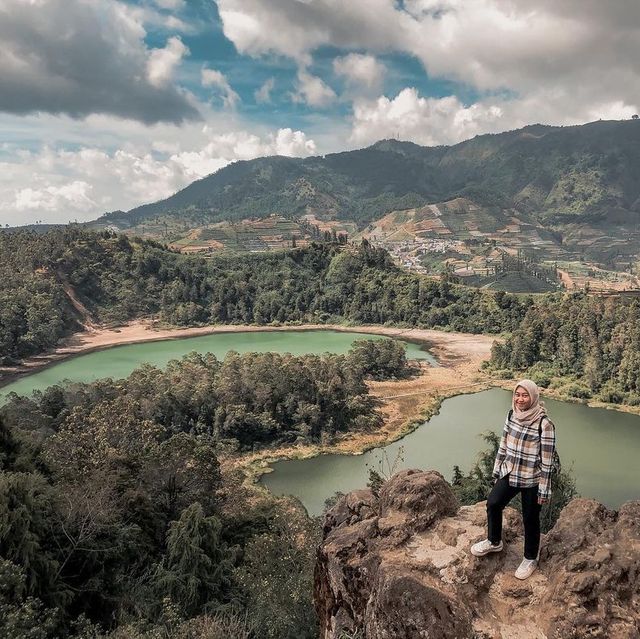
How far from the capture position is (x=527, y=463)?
19.3 ft

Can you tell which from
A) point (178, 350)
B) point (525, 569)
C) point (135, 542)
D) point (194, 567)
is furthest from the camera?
point (178, 350)

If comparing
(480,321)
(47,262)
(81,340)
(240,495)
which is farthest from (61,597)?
(47,262)

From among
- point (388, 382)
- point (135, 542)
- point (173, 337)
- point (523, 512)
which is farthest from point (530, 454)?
point (173, 337)

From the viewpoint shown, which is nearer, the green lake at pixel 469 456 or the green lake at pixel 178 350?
the green lake at pixel 469 456

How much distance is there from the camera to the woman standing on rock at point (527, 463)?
18.8 feet

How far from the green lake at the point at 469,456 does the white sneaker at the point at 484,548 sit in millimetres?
20738

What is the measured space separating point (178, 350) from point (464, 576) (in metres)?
68.9

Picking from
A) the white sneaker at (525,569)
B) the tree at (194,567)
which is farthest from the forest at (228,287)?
the white sneaker at (525,569)

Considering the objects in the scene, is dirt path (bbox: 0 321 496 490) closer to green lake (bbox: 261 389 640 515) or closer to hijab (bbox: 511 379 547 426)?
green lake (bbox: 261 389 640 515)

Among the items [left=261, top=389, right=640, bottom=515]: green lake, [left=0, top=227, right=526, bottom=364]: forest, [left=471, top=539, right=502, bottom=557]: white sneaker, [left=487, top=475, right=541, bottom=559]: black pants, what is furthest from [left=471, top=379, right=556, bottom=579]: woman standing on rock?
[left=0, top=227, right=526, bottom=364]: forest

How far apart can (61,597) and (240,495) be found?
35.0 feet

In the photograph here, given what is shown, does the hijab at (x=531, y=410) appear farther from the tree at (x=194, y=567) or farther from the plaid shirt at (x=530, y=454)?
the tree at (x=194, y=567)

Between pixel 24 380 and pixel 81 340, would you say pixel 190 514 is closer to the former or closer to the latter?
pixel 24 380

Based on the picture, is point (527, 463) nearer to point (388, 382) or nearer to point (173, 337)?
point (388, 382)
